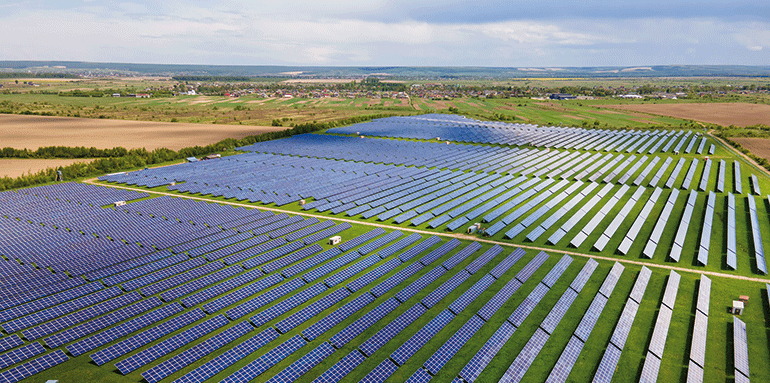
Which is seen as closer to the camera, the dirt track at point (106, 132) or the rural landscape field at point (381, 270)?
the rural landscape field at point (381, 270)

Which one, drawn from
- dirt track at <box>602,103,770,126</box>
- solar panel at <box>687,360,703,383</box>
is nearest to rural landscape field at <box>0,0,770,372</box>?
solar panel at <box>687,360,703,383</box>

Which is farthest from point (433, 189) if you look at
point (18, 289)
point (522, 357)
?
point (18, 289)

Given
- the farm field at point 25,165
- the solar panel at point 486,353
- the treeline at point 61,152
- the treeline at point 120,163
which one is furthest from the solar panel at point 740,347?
the treeline at point 61,152

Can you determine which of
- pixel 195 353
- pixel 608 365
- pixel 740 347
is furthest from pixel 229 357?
pixel 740 347

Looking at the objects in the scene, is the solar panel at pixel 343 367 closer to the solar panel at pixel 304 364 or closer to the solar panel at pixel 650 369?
the solar panel at pixel 304 364

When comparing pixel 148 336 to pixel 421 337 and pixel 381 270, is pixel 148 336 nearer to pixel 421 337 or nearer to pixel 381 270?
pixel 421 337

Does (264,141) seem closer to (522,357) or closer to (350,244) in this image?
(350,244)
